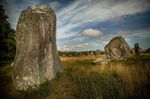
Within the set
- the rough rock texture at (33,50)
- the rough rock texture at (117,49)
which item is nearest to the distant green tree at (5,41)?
the rough rock texture at (117,49)

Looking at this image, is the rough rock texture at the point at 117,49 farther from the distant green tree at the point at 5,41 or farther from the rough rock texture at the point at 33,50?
the rough rock texture at the point at 33,50

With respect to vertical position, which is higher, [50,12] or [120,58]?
[50,12]

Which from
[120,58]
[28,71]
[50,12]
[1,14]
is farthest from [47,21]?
[1,14]

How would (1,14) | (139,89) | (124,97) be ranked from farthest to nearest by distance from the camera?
(1,14), (139,89), (124,97)

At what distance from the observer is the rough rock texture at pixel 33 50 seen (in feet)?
25.3

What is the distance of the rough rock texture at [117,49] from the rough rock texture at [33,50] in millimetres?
13159

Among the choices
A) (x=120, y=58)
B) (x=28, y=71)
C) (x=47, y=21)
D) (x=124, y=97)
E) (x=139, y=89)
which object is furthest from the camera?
(x=120, y=58)

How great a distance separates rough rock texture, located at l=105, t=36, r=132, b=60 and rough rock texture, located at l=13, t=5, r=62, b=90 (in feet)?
43.2

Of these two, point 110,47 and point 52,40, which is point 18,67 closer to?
point 52,40

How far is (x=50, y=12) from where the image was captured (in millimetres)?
8773

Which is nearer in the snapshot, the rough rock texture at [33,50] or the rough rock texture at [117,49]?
the rough rock texture at [33,50]

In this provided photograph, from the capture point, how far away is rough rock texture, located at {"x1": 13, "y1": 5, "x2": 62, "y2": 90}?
7709 millimetres

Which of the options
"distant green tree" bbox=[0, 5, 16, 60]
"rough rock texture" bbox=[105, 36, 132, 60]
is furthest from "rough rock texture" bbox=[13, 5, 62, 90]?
"rough rock texture" bbox=[105, 36, 132, 60]

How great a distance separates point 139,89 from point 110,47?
15342 millimetres
